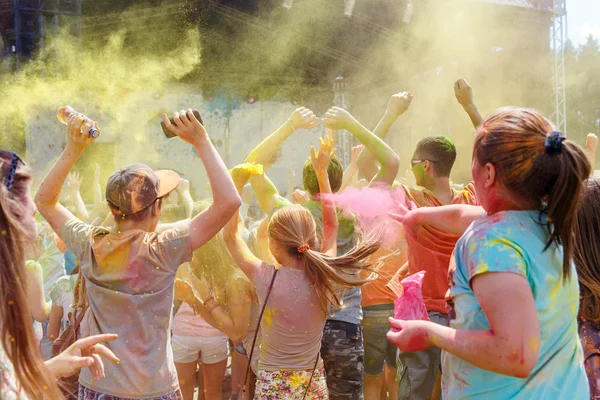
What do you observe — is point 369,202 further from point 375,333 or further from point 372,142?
point 375,333

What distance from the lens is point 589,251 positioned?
6.38ft

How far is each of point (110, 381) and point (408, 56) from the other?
1314 centimetres

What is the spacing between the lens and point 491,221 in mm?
1443

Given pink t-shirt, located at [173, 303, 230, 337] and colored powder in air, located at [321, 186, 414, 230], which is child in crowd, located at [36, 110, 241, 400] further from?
pink t-shirt, located at [173, 303, 230, 337]

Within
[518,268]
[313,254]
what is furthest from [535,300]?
[313,254]

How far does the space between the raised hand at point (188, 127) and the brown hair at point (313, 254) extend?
59cm

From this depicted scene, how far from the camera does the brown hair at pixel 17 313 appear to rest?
1.30m

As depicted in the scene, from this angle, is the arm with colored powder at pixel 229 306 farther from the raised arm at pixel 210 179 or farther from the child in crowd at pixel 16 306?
the child in crowd at pixel 16 306

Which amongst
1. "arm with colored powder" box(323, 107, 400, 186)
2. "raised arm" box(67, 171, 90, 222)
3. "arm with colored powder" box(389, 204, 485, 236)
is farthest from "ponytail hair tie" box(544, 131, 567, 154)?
"raised arm" box(67, 171, 90, 222)

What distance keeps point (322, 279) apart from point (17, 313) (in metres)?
1.37

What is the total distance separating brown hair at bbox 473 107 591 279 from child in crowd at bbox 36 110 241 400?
1.06 metres

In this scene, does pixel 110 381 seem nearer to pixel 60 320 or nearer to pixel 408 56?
pixel 60 320

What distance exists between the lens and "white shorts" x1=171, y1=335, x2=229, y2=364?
346 cm

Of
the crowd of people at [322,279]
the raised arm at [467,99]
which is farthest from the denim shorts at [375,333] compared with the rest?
the raised arm at [467,99]
